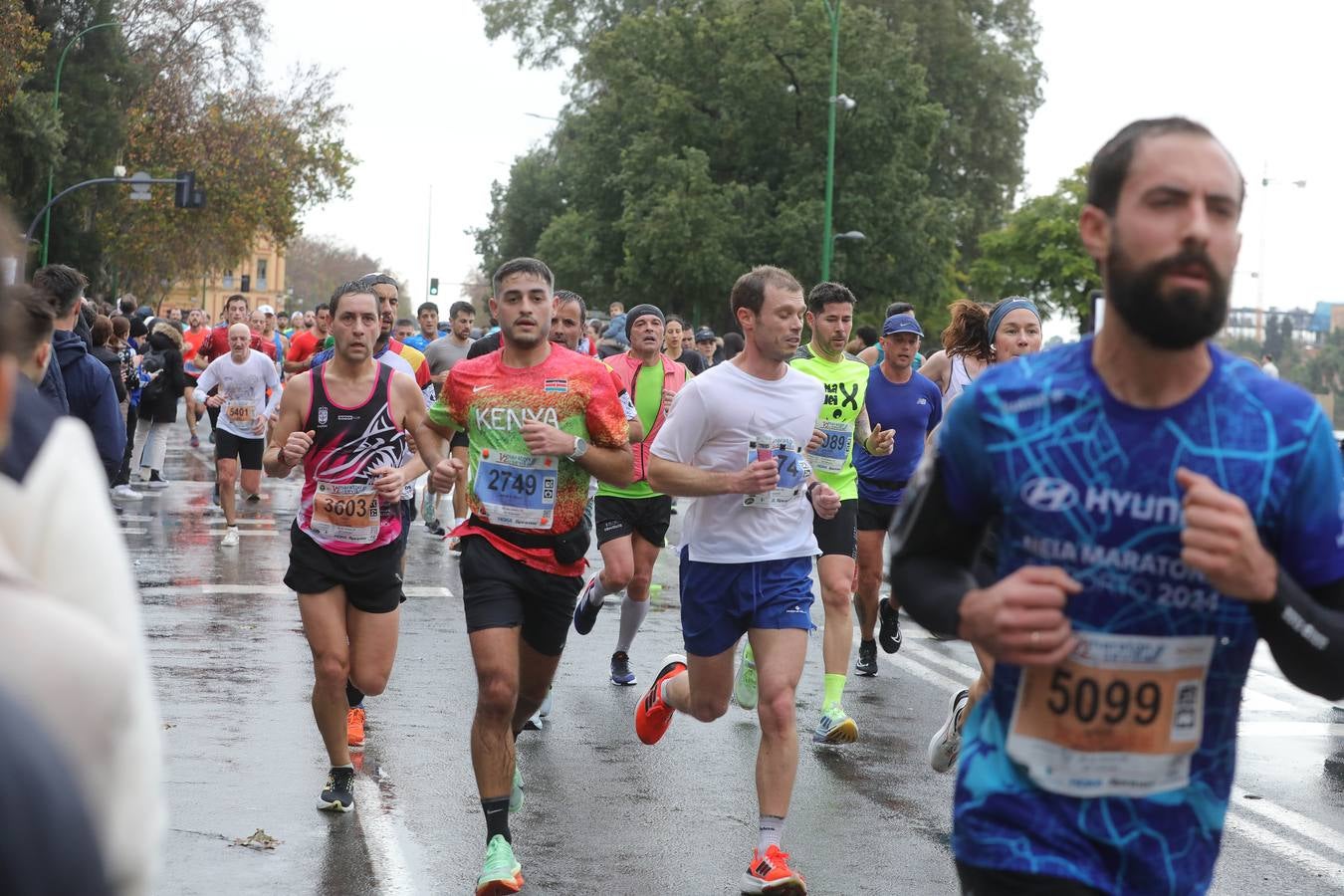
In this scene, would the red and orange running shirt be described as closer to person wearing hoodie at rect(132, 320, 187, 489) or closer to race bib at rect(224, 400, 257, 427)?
race bib at rect(224, 400, 257, 427)

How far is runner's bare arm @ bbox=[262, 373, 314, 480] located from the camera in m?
7.23

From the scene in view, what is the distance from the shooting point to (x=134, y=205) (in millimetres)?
53031

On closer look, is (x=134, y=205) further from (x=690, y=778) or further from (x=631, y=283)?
(x=690, y=778)

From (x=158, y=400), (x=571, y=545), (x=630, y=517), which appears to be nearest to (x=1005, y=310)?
(x=571, y=545)

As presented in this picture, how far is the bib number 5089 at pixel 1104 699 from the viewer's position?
299cm

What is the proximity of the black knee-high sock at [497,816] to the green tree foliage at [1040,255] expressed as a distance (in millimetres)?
54165

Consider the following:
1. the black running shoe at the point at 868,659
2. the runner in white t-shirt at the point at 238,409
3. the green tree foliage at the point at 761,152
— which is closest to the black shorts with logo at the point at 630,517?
the black running shoe at the point at 868,659

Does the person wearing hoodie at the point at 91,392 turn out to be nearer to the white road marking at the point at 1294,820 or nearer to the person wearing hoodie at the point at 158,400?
the white road marking at the point at 1294,820

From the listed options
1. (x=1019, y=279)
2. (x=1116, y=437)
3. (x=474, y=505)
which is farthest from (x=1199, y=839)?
(x=1019, y=279)

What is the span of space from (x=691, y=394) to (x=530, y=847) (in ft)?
5.84

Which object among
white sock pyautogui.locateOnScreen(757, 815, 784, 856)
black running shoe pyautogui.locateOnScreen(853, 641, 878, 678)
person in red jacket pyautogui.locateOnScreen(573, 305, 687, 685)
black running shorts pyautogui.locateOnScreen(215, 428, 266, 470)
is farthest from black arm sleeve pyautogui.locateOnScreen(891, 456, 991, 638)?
black running shorts pyautogui.locateOnScreen(215, 428, 266, 470)

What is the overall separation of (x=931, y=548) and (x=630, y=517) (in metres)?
7.25

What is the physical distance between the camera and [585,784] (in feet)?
25.6

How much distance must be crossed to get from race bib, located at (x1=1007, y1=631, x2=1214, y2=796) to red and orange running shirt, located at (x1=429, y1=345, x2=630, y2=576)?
362 cm
